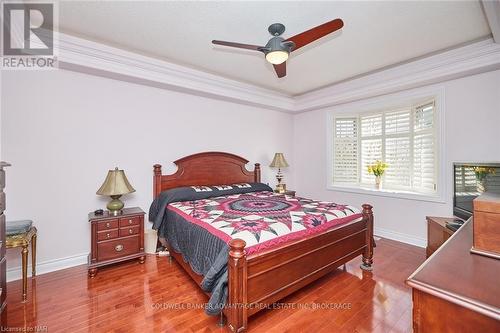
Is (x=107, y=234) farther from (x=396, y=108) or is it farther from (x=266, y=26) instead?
(x=396, y=108)

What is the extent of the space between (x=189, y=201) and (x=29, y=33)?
238 centimetres

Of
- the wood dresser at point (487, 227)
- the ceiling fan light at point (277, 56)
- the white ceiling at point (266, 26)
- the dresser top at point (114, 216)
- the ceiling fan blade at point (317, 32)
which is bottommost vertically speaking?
the dresser top at point (114, 216)

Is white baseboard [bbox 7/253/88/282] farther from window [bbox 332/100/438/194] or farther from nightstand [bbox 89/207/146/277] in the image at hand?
window [bbox 332/100/438/194]

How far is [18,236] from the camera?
6.87 feet

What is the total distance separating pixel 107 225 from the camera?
8.39 feet

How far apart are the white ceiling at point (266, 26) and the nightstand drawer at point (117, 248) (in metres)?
2.27

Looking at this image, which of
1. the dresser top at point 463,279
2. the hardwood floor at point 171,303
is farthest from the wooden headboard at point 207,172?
the dresser top at point 463,279

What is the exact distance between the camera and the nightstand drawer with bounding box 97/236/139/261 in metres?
2.53

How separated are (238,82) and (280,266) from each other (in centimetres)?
297

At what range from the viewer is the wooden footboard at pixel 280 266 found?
5.09 feet

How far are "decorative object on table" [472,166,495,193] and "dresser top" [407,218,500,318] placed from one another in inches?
66.9

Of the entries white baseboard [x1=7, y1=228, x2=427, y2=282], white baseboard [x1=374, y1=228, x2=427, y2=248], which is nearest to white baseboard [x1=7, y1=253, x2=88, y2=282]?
white baseboard [x1=7, y1=228, x2=427, y2=282]

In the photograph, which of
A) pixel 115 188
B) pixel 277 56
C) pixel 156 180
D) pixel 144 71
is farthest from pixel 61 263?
pixel 277 56

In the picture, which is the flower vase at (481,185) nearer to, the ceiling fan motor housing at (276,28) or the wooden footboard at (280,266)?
the wooden footboard at (280,266)
